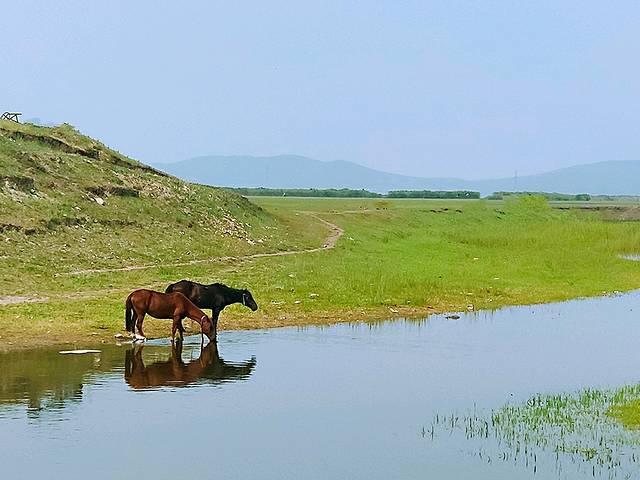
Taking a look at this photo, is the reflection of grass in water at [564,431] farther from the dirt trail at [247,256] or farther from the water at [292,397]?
the dirt trail at [247,256]

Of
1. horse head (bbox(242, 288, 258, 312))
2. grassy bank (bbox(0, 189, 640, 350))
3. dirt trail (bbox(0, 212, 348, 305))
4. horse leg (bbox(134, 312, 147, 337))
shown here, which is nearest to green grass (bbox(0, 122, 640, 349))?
grassy bank (bbox(0, 189, 640, 350))

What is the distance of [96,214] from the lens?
45.4 meters

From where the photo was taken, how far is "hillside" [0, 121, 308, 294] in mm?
38188

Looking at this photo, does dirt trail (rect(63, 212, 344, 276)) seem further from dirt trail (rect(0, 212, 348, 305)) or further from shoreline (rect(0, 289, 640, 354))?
shoreline (rect(0, 289, 640, 354))

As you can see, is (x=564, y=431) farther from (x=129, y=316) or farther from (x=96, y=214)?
(x=96, y=214)

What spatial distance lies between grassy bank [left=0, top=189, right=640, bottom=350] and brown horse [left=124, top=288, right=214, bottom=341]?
1.17m

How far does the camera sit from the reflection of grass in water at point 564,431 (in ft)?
49.7

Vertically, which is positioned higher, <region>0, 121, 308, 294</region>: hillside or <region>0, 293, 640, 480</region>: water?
<region>0, 121, 308, 294</region>: hillside

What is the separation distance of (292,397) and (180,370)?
3.26m

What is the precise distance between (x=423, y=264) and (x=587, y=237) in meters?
24.8

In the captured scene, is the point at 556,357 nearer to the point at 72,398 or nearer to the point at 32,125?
the point at 72,398

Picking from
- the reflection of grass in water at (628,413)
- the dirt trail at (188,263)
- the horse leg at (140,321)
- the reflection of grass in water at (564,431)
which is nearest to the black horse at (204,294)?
the horse leg at (140,321)

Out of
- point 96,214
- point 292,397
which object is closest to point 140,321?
point 292,397

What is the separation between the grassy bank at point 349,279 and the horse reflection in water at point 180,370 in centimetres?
313
